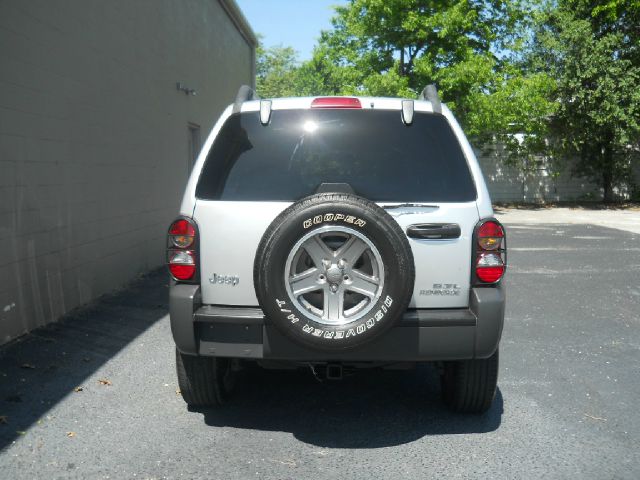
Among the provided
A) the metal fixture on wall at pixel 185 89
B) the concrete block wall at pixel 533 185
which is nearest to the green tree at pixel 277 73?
the concrete block wall at pixel 533 185

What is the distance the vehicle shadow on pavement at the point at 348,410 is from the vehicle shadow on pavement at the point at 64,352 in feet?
3.56

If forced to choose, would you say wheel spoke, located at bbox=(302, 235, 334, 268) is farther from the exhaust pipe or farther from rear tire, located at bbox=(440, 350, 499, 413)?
rear tire, located at bbox=(440, 350, 499, 413)

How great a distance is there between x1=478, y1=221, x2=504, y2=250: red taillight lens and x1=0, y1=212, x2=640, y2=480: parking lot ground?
3.60ft

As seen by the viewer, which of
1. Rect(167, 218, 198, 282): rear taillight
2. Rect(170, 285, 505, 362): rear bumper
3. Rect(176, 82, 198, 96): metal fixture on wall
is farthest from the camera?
Rect(176, 82, 198, 96): metal fixture on wall

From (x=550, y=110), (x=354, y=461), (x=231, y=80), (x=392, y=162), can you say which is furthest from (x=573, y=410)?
(x=550, y=110)

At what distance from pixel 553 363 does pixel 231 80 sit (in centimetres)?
1390

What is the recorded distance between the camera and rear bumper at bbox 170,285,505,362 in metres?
3.49

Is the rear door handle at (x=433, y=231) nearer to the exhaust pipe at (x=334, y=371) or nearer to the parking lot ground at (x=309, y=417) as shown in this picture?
the exhaust pipe at (x=334, y=371)

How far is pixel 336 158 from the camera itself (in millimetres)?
3857

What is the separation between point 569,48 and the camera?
2250 cm

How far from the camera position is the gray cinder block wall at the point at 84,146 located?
18.9ft

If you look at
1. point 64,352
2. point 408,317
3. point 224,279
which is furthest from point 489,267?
point 64,352

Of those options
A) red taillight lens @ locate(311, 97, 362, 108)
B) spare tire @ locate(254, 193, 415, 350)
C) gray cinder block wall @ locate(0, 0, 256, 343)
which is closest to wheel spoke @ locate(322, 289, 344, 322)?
spare tire @ locate(254, 193, 415, 350)

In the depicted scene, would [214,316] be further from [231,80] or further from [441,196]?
[231,80]
